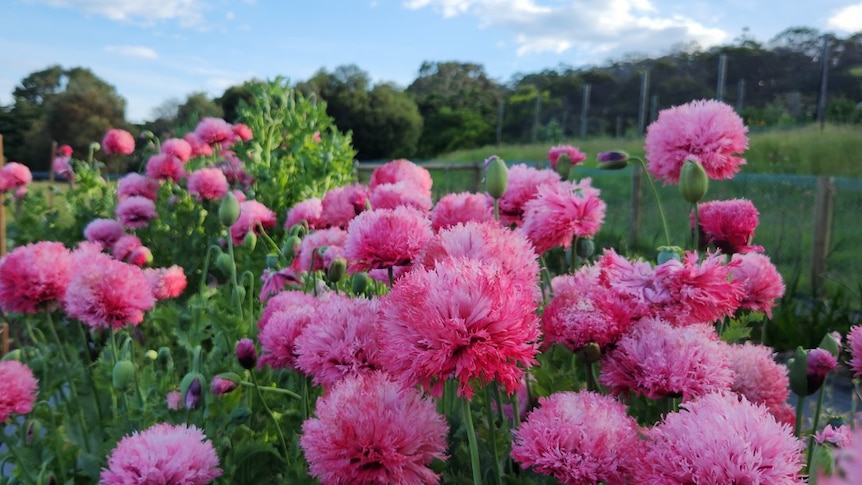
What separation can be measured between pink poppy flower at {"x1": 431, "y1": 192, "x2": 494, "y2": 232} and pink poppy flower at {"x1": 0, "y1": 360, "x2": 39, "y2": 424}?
806mm

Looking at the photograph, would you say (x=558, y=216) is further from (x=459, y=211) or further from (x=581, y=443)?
(x=581, y=443)

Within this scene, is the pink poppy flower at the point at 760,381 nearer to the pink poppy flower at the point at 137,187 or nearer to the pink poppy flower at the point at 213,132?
the pink poppy flower at the point at 137,187

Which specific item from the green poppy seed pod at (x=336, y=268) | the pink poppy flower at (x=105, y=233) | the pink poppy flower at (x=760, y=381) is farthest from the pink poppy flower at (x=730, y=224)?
the pink poppy flower at (x=105, y=233)

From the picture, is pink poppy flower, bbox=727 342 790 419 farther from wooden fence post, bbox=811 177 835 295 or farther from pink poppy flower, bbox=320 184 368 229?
wooden fence post, bbox=811 177 835 295

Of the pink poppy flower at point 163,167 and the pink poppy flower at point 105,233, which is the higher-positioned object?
the pink poppy flower at point 163,167

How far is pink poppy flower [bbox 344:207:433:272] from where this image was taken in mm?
884

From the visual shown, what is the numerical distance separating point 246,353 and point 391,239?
373mm

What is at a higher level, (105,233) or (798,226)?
(105,233)

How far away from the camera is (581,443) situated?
0.64 meters

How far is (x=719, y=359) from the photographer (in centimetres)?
72

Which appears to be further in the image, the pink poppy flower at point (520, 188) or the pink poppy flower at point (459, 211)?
the pink poppy flower at point (520, 188)

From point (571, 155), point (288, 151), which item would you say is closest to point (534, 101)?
point (288, 151)

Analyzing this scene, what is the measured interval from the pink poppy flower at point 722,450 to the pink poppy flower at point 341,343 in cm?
33

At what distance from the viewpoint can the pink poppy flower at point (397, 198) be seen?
1.18m
